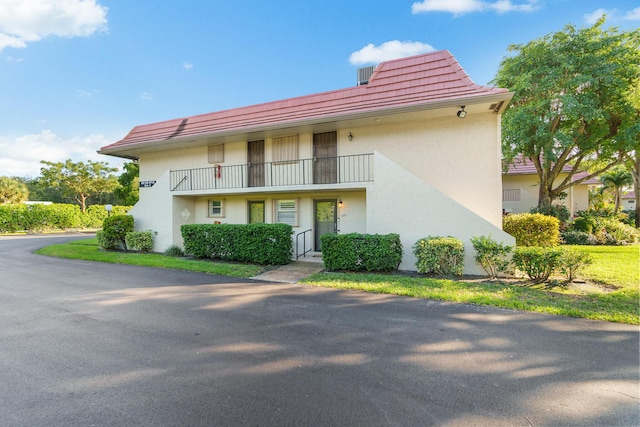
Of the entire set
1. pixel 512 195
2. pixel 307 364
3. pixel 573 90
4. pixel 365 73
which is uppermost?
pixel 365 73

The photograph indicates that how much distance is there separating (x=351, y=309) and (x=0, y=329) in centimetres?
559

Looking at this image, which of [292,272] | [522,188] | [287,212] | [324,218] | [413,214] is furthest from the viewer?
[522,188]

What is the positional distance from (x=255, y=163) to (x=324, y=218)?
3895 mm

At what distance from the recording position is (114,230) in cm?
1197

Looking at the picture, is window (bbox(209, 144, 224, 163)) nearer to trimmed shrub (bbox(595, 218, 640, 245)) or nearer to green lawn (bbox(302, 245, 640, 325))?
green lawn (bbox(302, 245, 640, 325))

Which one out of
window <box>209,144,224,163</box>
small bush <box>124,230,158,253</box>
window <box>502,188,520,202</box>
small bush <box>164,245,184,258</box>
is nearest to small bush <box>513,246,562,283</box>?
window <box>209,144,224,163</box>

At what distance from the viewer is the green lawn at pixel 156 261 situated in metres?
8.28

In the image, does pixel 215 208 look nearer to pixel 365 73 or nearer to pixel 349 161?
pixel 349 161

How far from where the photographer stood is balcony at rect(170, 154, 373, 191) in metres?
10.2

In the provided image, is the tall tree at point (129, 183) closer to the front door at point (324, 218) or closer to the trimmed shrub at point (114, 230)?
the trimmed shrub at point (114, 230)

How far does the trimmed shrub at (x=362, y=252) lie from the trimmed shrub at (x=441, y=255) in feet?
2.30

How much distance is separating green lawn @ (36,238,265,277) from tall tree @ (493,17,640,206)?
43.9 feet

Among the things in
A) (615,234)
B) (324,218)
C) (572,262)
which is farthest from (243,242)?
(615,234)

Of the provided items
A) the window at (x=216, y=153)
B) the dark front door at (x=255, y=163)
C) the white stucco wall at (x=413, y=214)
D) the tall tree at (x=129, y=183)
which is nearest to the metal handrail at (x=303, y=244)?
the dark front door at (x=255, y=163)
